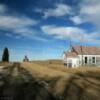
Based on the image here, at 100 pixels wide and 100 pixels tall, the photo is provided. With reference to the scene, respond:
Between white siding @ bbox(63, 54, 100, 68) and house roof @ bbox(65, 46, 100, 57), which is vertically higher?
house roof @ bbox(65, 46, 100, 57)

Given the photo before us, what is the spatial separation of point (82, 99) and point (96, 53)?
37.8m

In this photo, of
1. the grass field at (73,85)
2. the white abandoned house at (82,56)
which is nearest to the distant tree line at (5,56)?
the white abandoned house at (82,56)

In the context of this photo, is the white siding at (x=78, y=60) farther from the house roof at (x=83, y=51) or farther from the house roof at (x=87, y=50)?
the house roof at (x=87, y=50)

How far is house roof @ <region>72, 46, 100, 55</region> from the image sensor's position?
48.0 meters

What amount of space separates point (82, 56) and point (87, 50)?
2.83 m

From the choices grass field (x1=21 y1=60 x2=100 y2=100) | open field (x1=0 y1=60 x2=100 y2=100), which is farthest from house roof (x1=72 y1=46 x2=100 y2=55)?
open field (x1=0 y1=60 x2=100 y2=100)

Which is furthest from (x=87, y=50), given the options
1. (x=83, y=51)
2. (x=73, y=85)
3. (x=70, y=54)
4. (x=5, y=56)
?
(x=5, y=56)

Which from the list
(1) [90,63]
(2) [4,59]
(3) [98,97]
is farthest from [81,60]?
(2) [4,59]

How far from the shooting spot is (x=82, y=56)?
1842 inches

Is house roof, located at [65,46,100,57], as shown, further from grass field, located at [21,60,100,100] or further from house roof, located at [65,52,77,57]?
grass field, located at [21,60,100,100]

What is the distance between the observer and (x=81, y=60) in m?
47.7

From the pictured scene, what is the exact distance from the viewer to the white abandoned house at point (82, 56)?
47.3 meters

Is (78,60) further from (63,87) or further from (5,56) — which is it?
(5,56)

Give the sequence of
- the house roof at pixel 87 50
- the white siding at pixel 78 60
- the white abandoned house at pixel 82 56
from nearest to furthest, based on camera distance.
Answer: the white siding at pixel 78 60 < the white abandoned house at pixel 82 56 < the house roof at pixel 87 50
